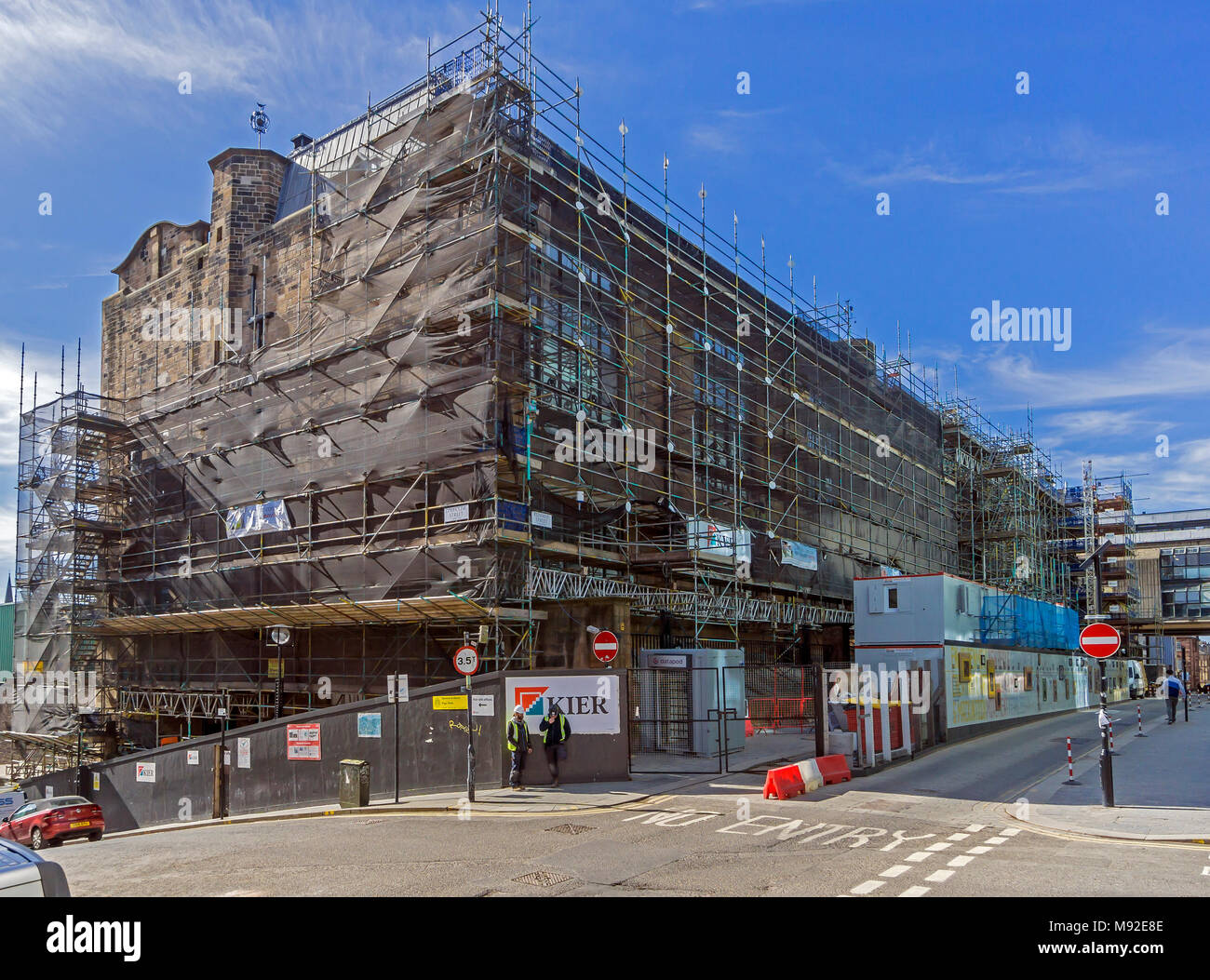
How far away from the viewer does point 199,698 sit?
2923 cm

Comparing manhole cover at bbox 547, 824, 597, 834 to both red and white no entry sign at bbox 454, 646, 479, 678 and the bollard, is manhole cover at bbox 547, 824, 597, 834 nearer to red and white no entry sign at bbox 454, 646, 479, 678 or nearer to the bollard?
red and white no entry sign at bbox 454, 646, 479, 678

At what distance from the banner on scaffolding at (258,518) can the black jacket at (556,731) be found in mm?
13000

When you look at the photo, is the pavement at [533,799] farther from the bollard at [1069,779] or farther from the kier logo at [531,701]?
the bollard at [1069,779]

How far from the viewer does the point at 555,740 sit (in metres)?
17.0

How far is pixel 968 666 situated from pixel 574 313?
15.5 meters

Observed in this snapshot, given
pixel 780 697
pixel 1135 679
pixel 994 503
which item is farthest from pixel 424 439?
pixel 1135 679

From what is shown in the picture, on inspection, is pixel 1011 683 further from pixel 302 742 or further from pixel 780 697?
pixel 302 742

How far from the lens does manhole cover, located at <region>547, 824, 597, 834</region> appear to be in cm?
1291

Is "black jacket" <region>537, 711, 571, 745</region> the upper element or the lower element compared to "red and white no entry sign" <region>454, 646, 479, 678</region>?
lower

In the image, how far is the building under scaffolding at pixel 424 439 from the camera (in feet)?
75.4

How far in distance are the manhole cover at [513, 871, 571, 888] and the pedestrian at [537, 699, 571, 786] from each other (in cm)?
674

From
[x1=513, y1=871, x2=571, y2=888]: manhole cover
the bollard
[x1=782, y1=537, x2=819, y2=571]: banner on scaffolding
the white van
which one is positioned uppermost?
[x1=782, y1=537, x2=819, y2=571]: banner on scaffolding

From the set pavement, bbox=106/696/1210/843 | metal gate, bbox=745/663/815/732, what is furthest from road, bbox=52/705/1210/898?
metal gate, bbox=745/663/815/732

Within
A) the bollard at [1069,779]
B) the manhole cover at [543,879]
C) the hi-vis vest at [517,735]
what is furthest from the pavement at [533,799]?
the bollard at [1069,779]
